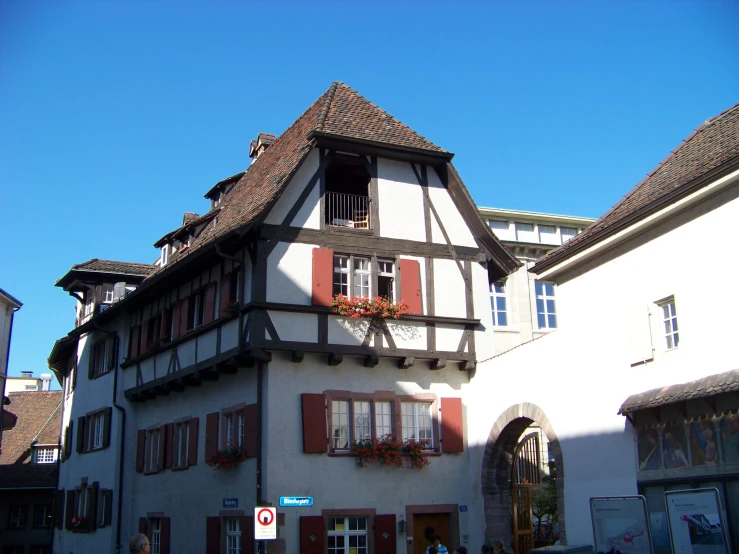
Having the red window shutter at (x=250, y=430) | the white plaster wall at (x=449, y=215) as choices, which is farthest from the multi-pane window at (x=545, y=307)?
the red window shutter at (x=250, y=430)

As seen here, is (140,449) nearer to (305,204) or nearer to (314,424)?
(314,424)

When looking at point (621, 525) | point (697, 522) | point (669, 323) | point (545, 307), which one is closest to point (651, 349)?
point (669, 323)

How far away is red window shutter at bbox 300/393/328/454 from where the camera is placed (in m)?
18.8

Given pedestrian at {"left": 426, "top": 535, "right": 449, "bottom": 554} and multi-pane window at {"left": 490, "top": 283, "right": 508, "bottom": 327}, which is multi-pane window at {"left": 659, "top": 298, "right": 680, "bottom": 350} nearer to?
pedestrian at {"left": 426, "top": 535, "right": 449, "bottom": 554}

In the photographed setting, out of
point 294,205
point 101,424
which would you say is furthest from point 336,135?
point 101,424

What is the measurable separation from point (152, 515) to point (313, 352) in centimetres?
812

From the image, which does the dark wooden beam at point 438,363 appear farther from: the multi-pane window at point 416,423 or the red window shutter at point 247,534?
the red window shutter at point 247,534

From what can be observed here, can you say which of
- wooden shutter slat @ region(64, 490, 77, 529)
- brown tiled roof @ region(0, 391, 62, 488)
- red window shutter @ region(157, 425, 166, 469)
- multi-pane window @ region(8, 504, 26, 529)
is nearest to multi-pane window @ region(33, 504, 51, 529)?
multi-pane window @ region(8, 504, 26, 529)

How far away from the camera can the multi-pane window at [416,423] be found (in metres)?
20.2

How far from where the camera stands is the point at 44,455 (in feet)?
151

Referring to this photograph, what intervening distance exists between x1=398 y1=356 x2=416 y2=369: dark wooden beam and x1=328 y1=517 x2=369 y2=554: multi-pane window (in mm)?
3437

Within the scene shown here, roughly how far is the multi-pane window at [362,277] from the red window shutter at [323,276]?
0.78 metres

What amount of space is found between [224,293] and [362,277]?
3208mm

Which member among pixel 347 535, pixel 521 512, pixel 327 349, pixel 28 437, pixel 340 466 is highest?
pixel 28 437
